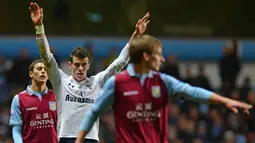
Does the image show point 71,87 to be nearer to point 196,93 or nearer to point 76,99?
point 76,99

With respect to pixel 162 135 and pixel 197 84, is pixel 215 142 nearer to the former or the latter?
pixel 197 84

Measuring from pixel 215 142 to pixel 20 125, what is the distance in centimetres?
770

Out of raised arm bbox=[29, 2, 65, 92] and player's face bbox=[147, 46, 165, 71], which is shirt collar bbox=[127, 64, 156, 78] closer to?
player's face bbox=[147, 46, 165, 71]

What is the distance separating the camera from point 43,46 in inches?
293

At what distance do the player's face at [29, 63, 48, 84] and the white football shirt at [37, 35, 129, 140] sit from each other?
52cm

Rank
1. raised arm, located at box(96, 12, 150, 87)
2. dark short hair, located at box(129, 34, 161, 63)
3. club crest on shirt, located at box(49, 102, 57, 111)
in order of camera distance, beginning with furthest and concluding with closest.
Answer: club crest on shirt, located at box(49, 102, 57, 111), raised arm, located at box(96, 12, 150, 87), dark short hair, located at box(129, 34, 161, 63)

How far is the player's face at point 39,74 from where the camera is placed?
26.7ft

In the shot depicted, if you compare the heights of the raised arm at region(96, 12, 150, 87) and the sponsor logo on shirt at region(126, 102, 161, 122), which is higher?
the raised arm at region(96, 12, 150, 87)

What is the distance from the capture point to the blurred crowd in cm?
1474

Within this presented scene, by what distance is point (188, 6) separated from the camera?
2069 centimetres

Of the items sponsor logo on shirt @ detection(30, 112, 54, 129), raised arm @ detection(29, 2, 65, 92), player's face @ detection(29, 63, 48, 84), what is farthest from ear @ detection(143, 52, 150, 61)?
player's face @ detection(29, 63, 48, 84)

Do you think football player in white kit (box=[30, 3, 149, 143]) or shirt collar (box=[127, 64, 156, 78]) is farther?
football player in white kit (box=[30, 3, 149, 143])

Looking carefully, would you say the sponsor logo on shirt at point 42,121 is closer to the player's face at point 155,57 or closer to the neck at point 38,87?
the neck at point 38,87

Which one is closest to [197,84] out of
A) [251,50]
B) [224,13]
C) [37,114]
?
[251,50]
